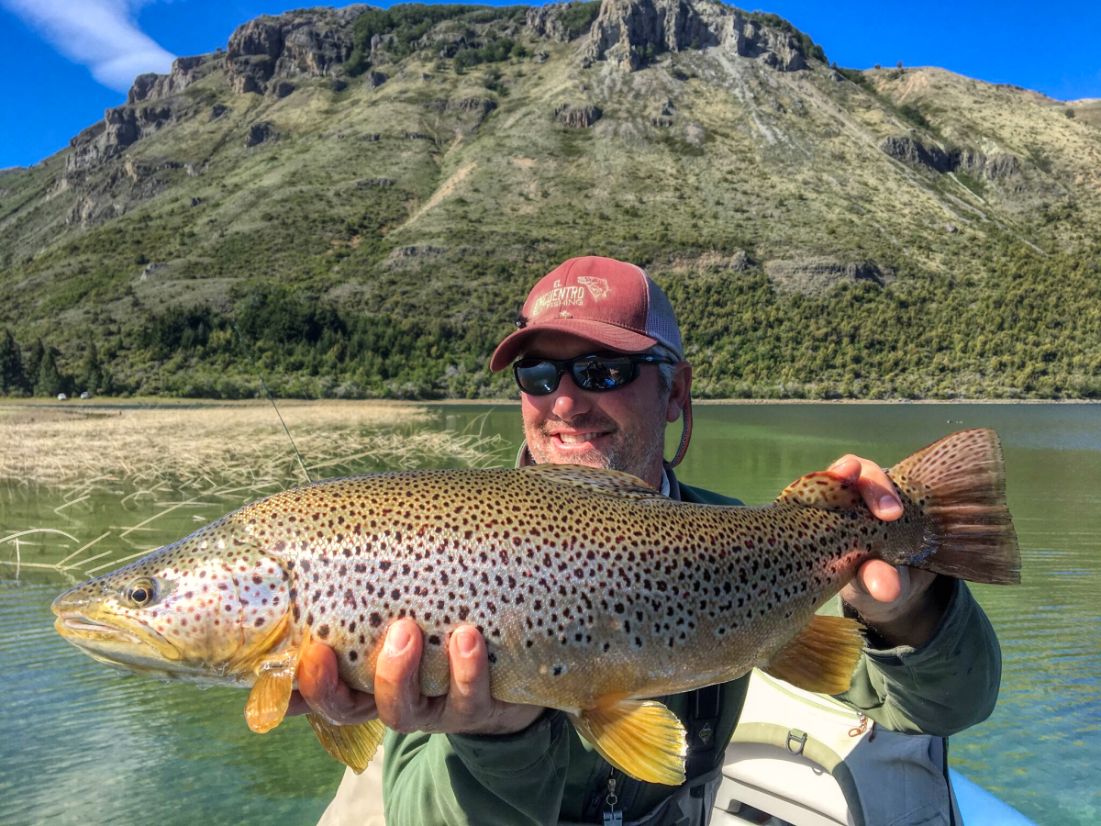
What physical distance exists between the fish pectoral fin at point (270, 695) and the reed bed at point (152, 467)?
8.48 meters

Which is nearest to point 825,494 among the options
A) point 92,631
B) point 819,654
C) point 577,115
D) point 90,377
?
point 819,654

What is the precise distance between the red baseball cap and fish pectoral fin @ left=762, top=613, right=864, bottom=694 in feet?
4.92

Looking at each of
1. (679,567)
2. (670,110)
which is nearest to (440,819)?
(679,567)

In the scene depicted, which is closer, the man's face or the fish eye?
the fish eye

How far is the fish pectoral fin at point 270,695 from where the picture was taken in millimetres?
2213

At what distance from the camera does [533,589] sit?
233cm

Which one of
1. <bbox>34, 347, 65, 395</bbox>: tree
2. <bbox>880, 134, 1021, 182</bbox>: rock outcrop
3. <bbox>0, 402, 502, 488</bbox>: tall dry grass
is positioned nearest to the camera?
<bbox>0, 402, 502, 488</bbox>: tall dry grass

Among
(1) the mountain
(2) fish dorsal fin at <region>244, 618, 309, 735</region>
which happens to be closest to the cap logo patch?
(2) fish dorsal fin at <region>244, 618, 309, 735</region>

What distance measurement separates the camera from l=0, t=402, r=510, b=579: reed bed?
497 inches

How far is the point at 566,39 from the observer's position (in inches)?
6895

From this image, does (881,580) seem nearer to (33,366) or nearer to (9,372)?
(9,372)

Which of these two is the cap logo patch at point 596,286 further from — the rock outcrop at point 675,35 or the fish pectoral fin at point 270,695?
the rock outcrop at point 675,35

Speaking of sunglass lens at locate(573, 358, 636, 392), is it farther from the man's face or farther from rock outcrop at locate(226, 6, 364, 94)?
rock outcrop at locate(226, 6, 364, 94)

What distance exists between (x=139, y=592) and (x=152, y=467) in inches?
666
